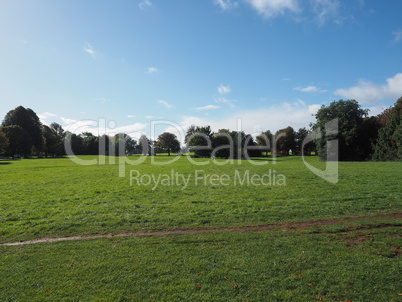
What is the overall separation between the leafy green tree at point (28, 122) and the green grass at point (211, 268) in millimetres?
75935

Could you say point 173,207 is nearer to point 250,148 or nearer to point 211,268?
point 211,268

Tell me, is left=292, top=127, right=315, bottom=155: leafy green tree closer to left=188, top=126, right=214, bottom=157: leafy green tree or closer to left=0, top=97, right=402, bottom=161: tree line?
left=0, top=97, right=402, bottom=161: tree line

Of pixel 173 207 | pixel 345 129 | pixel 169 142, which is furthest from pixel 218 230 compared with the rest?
pixel 169 142

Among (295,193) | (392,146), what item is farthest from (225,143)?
(295,193)

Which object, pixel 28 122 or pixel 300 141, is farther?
pixel 300 141

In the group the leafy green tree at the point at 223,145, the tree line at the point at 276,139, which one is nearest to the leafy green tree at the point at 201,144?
the tree line at the point at 276,139

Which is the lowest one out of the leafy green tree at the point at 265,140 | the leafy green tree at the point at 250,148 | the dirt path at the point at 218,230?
the dirt path at the point at 218,230

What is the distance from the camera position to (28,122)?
6700 centimetres

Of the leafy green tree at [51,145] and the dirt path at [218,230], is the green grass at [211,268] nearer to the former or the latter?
the dirt path at [218,230]

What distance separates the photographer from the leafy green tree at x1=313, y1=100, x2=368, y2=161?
1716 inches

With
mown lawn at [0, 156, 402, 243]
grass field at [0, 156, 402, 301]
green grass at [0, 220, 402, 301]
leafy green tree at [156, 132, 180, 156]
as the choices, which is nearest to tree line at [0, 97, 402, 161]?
leafy green tree at [156, 132, 180, 156]

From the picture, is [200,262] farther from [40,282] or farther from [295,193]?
[295,193]

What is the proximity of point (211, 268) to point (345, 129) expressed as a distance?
165ft

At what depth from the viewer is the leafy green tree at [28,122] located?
6544 centimetres
